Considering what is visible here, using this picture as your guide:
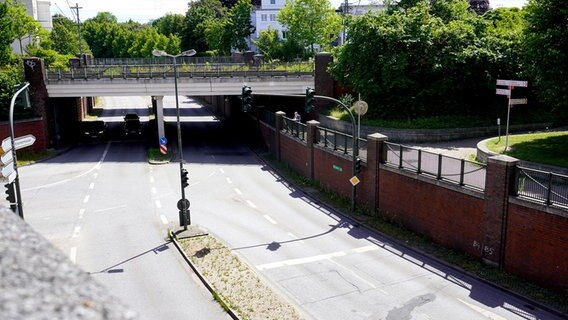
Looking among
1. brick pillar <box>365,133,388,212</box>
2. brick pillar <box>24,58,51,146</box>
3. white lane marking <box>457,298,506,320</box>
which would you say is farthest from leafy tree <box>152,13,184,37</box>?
white lane marking <box>457,298,506,320</box>

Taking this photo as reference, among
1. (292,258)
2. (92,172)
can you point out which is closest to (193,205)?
(292,258)

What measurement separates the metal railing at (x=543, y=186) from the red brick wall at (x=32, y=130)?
38633mm

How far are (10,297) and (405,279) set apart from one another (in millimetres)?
17828

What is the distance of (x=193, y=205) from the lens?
96.5 ft

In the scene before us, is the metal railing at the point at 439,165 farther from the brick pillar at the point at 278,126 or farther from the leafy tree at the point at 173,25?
the leafy tree at the point at 173,25

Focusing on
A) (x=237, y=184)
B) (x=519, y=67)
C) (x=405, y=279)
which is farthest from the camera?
(x=519, y=67)

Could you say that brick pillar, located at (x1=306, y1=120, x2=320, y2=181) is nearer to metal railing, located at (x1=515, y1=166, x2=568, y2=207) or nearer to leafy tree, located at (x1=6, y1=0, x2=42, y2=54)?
metal railing, located at (x1=515, y1=166, x2=568, y2=207)

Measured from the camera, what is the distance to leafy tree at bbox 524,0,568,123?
24.5 metres

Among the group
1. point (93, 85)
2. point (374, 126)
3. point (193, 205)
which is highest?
point (93, 85)

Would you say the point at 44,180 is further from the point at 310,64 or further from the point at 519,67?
the point at 519,67

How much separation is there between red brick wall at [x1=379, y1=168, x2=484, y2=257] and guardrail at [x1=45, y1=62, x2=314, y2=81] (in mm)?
23342

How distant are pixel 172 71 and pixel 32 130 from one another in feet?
42.0

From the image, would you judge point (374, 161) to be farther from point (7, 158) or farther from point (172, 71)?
point (172, 71)

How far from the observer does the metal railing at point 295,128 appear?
35.3 metres
